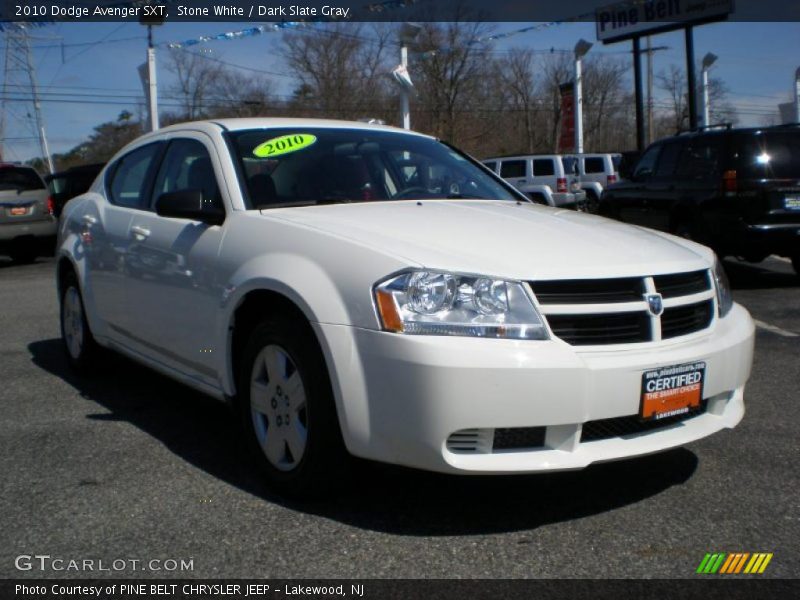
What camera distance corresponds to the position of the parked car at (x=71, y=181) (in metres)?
18.3

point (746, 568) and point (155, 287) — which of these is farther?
point (155, 287)

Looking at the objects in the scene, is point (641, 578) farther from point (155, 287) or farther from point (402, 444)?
point (155, 287)

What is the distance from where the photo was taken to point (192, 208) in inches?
162

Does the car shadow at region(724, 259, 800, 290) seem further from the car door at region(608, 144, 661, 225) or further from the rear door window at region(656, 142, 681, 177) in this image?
the rear door window at region(656, 142, 681, 177)

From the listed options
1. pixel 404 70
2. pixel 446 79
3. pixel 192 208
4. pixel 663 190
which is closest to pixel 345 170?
pixel 192 208

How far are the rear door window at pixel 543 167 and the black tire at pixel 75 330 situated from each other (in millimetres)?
21362

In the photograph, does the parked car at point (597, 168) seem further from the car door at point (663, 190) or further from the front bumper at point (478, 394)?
the front bumper at point (478, 394)

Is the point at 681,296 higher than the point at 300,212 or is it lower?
lower

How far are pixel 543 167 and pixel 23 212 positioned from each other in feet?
50.9

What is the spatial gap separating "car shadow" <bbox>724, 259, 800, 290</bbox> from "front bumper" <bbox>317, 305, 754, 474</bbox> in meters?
7.59

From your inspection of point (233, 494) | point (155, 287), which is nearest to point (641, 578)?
point (233, 494)

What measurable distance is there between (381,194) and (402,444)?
1.70 m

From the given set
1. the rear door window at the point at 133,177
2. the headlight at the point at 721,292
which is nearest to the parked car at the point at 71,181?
the rear door window at the point at 133,177

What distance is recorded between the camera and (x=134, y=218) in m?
5.03
